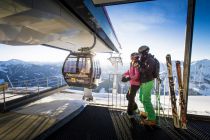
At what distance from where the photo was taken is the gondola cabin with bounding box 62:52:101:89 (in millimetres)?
5590

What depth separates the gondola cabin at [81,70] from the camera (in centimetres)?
559

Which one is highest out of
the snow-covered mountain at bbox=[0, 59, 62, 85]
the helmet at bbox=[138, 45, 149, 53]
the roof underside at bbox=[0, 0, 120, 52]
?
the roof underside at bbox=[0, 0, 120, 52]

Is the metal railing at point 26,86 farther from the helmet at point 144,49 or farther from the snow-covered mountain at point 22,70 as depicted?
the snow-covered mountain at point 22,70

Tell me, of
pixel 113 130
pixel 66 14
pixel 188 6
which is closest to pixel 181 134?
pixel 113 130

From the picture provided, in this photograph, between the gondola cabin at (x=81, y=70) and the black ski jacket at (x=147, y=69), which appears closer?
the black ski jacket at (x=147, y=69)

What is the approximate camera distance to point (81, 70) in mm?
5727

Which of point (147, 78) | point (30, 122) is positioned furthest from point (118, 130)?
point (30, 122)

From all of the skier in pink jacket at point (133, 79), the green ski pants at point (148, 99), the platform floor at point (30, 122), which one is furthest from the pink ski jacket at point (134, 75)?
the platform floor at point (30, 122)

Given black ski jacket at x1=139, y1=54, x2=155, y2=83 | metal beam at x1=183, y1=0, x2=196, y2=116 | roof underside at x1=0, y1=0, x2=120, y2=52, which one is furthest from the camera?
metal beam at x1=183, y1=0, x2=196, y2=116

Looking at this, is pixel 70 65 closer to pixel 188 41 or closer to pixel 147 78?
pixel 147 78

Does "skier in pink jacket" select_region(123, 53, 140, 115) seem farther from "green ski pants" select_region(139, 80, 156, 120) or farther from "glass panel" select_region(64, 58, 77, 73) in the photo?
"glass panel" select_region(64, 58, 77, 73)

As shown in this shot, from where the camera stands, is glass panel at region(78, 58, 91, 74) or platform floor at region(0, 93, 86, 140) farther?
glass panel at region(78, 58, 91, 74)

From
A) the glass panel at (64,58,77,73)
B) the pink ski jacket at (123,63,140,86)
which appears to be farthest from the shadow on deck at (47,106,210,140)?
the glass panel at (64,58,77,73)

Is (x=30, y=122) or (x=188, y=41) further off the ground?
(x=188, y=41)
